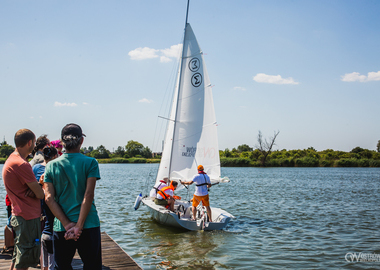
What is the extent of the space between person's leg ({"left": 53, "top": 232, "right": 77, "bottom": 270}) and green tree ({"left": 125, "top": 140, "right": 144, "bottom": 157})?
354 feet

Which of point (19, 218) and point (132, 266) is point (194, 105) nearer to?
point (132, 266)

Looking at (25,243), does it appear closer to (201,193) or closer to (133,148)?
(201,193)

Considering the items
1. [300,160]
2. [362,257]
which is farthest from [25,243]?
[300,160]

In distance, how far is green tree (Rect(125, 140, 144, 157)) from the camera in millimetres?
110625

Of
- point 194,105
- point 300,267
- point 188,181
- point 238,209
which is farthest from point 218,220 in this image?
point 238,209

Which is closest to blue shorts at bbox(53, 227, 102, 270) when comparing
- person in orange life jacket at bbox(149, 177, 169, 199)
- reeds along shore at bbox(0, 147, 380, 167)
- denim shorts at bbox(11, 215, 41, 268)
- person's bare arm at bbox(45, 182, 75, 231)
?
person's bare arm at bbox(45, 182, 75, 231)

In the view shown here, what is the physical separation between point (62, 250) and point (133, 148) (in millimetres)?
112212

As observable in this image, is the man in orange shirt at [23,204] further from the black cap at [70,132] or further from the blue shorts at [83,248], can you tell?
the black cap at [70,132]

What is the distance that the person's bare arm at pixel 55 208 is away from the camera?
2709 mm

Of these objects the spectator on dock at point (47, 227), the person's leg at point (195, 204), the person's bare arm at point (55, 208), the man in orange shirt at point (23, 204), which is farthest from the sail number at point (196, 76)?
the person's bare arm at point (55, 208)

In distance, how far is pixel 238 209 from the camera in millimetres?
14750

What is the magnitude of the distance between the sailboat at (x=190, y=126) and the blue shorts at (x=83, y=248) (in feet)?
27.1

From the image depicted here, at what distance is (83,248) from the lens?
2.78m

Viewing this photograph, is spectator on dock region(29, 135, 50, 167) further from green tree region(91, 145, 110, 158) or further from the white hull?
green tree region(91, 145, 110, 158)
